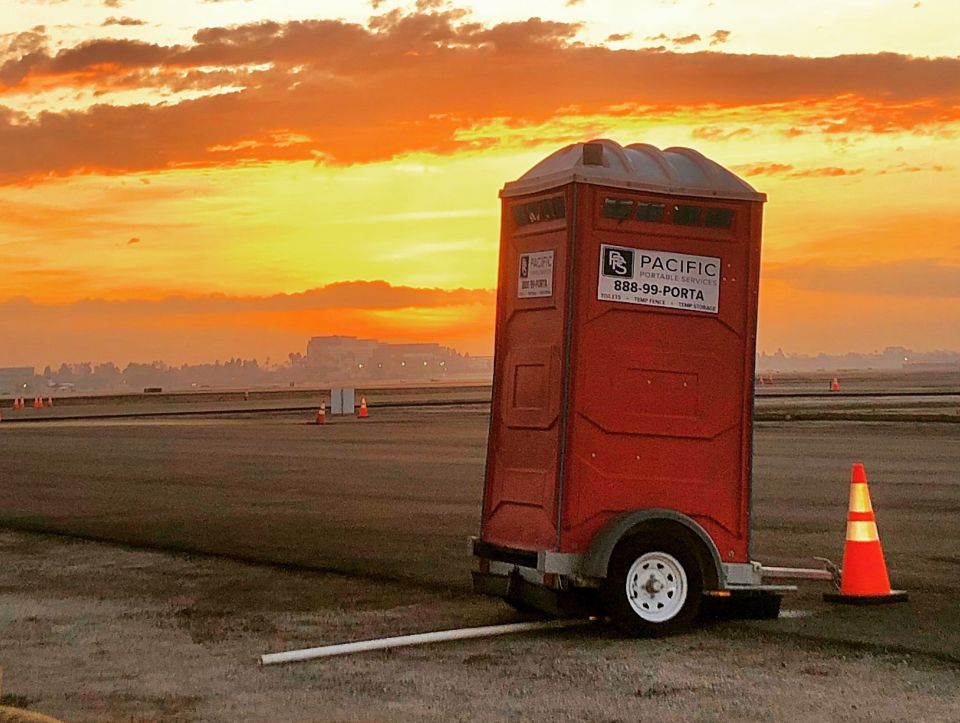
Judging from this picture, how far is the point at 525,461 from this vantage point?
8.81 m

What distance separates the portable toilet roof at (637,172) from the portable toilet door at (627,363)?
0.01 meters

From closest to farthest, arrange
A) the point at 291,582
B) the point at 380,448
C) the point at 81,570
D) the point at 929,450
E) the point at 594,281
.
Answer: the point at 594,281 → the point at 291,582 → the point at 81,570 → the point at 929,450 → the point at 380,448

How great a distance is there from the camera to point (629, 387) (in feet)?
28.3

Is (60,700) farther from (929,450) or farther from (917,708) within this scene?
(929,450)

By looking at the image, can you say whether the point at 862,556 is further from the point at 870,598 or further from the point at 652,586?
the point at 652,586

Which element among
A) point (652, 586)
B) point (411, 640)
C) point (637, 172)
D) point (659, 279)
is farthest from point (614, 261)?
point (411, 640)

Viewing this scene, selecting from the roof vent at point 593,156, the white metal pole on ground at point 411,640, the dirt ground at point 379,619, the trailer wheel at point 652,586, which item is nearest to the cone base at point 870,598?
the dirt ground at point 379,619

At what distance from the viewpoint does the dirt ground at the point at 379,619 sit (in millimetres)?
6805

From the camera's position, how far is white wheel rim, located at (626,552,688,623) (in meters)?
8.30

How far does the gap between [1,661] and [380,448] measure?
66.2 ft

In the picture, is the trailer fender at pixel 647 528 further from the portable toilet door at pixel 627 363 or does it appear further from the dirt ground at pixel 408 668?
the dirt ground at pixel 408 668

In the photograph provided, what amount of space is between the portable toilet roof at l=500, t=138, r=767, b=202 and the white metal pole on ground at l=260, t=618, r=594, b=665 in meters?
2.58

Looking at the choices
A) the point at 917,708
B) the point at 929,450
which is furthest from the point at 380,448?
the point at 917,708

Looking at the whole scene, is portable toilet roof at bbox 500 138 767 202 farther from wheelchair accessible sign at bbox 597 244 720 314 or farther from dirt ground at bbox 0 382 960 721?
dirt ground at bbox 0 382 960 721
